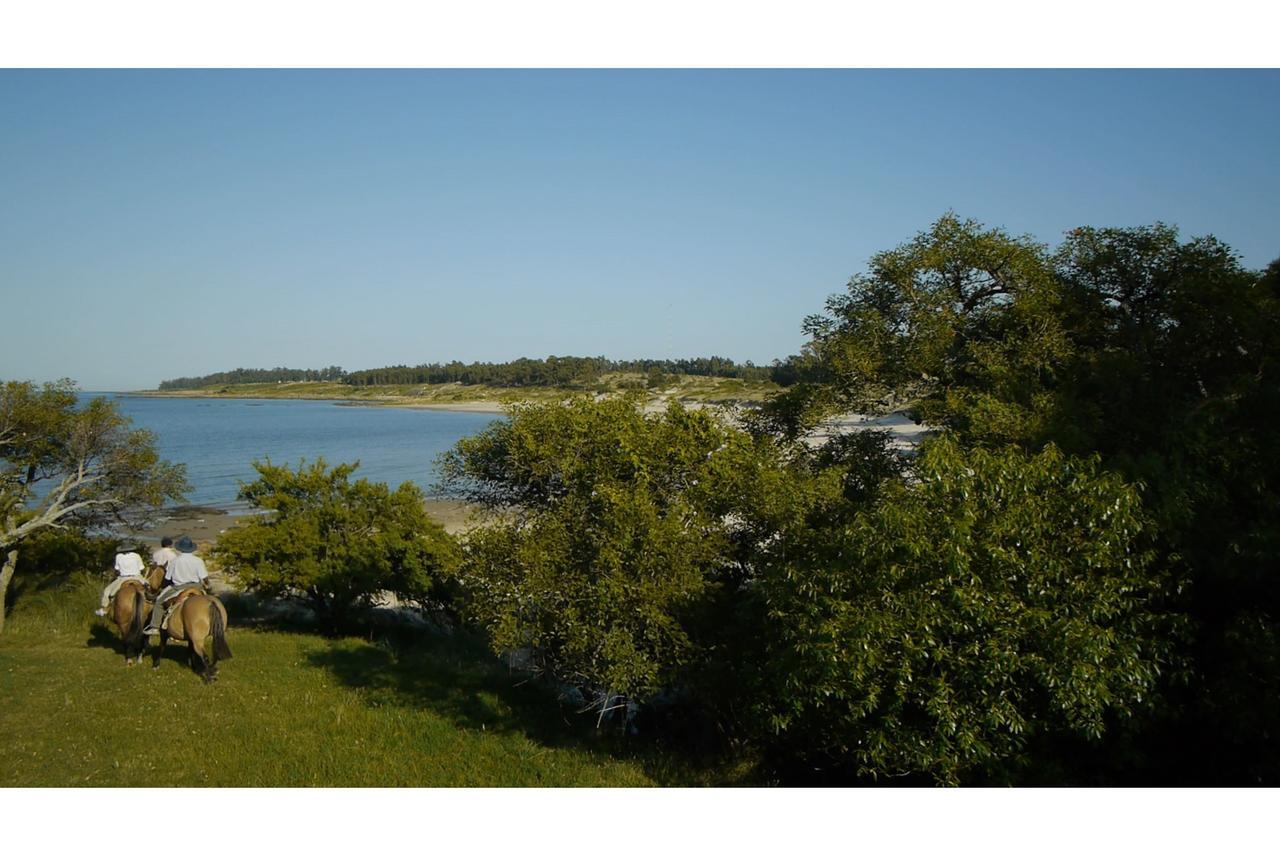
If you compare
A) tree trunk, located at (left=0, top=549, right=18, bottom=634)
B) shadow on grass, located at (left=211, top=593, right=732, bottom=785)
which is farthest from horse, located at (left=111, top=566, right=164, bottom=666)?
tree trunk, located at (left=0, top=549, right=18, bottom=634)

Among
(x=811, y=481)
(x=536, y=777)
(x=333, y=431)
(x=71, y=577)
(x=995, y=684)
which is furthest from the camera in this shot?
(x=333, y=431)

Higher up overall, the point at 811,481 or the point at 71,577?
the point at 811,481

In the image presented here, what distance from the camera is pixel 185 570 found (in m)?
14.5

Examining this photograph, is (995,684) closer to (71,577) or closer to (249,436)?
(71,577)

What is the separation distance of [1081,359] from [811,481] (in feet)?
22.5

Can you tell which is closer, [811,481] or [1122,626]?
[1122,626]

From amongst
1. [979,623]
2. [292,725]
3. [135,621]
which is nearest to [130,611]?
[135,621]

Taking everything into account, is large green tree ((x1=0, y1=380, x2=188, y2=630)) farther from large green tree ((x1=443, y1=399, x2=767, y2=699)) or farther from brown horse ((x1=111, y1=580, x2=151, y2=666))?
large green tree ((x1=443, y1=399, x2=767, y2=699))

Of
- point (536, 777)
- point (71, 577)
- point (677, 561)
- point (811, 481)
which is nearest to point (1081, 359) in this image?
point (811, 481)

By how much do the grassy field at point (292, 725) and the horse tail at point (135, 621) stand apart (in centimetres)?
53

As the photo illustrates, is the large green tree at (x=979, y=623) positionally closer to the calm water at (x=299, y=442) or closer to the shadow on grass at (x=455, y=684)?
the shadow on grass at (x=455, y=684)

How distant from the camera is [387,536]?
2066cm

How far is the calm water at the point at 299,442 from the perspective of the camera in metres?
56.9

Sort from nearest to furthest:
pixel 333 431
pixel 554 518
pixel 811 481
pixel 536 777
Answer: pixel 536 777 < pixel 554 518 < pixel 811 481 < pixel 333 431
